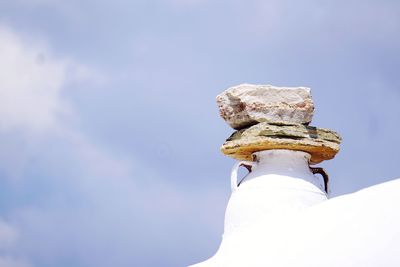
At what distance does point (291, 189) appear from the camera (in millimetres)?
6941

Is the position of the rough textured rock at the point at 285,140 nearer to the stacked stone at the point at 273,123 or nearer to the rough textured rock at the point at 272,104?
the stacked stone at the point at 273,123

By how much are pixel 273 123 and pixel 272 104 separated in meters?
0.25

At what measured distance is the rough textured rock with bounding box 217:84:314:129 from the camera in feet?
24.0

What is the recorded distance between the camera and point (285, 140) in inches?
279

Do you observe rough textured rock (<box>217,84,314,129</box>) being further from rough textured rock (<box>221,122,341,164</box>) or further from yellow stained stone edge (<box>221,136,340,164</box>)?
yellow stained stone edge (<box>221,136,340,164</box>)

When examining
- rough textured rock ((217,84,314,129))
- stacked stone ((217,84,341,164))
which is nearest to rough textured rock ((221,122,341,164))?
stacked stone ((217,84,341,164))

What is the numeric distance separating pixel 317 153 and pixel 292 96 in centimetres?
70

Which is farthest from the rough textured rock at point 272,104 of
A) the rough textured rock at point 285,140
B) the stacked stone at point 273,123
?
the rough textured rock at point 285,140

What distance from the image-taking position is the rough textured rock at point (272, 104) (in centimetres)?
731

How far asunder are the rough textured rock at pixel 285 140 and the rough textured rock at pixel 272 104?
0.40 feet

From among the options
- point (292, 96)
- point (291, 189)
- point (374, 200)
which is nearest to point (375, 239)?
point (374, 200)

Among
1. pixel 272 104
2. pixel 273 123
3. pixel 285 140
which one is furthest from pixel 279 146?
pixel 272 104

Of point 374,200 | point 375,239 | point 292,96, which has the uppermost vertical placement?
point 292,96

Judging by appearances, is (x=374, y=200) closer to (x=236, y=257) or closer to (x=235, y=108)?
(x=236, y=257)
